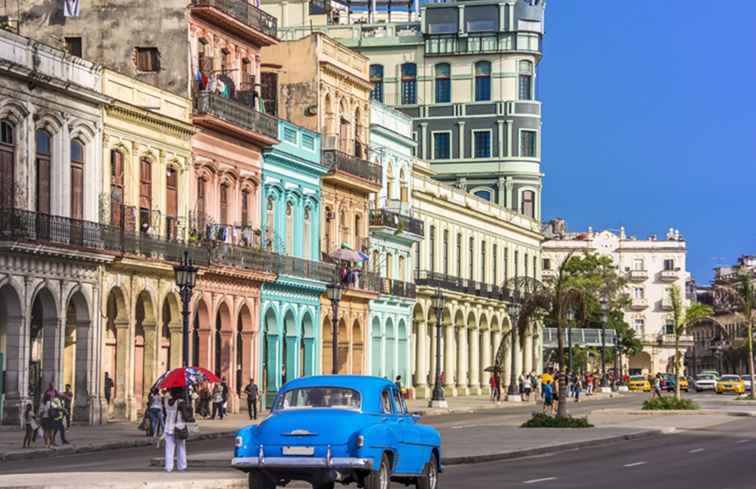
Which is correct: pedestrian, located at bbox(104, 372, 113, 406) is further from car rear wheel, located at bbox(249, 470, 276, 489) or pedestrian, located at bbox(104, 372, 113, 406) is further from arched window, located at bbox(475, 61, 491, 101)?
arched window, located at bbox(475, 61, 491, 101)

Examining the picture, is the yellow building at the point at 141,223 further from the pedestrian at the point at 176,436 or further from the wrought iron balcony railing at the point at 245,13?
the pedestrian at the point at 176,436

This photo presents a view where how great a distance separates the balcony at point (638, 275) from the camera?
6993 inches

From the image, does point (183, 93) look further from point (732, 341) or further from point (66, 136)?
point (732, 341)

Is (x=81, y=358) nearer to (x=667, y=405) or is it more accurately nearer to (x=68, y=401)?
(x=68, y=401)

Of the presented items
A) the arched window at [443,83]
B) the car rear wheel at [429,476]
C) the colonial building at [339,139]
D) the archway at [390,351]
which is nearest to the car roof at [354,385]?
the car rear wheel at [429,476]

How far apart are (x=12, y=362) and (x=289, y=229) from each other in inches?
881

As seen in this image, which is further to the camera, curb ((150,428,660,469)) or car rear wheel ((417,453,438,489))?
curb ((150,428,660,469))

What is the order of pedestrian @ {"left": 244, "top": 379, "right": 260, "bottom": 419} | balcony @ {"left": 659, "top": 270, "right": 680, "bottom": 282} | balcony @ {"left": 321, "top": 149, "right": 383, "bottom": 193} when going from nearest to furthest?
pedestrian @ {"left": 244, "top": 379, "right": 260, "bottom": 419}, balcony @ {"left": 321, "top": 149, "right": 383, "bottom": 193}, balcony @ {"left": 659, "top": 270, "right": 680, "bottom": 282}

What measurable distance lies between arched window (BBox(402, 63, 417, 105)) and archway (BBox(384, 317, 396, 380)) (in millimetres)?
31118

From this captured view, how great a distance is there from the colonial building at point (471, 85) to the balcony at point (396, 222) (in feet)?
81.9

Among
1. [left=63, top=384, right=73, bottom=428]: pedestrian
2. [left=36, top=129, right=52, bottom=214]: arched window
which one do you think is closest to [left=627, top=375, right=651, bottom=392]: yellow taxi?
[left=63, top=384, right=73, bottom=428]: pedestrian

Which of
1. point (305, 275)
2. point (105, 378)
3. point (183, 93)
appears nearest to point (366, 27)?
point (305, 275)

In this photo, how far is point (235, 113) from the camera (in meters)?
62.5

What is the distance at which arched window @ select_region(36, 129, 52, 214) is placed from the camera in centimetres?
5000
